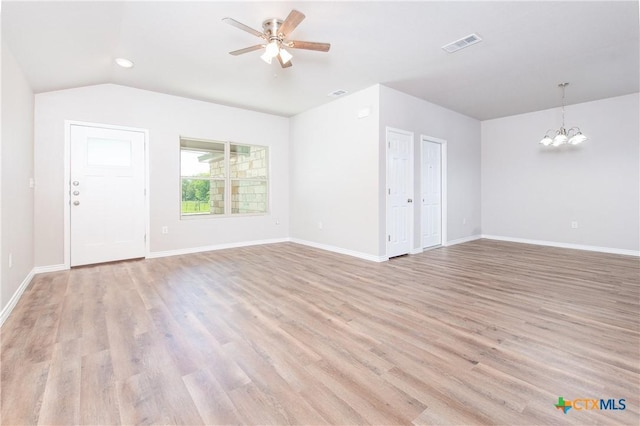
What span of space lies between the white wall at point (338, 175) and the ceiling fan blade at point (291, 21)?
219 centimetres

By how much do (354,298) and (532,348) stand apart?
1433mm

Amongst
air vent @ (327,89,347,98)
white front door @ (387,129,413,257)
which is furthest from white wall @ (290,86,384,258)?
white front door @ (387,129,413,257)

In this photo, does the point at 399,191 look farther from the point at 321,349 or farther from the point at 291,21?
the point at 321,349

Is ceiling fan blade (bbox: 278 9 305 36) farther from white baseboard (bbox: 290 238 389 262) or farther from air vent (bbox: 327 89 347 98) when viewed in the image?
white baseboard (bbox: 290 238 389 262)

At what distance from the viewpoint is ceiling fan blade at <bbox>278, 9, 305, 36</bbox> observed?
2293 mm

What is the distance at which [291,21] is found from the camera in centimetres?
241

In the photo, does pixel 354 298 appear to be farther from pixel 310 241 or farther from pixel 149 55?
pixel 149 55

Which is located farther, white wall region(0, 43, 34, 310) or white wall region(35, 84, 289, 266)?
white wall region(35, 84, 289, 266)

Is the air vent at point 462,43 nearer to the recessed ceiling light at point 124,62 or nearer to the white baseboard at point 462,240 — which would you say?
the white baseboard at point 462,240

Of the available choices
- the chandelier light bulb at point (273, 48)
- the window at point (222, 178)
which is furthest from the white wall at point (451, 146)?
the window at point (222, 178)

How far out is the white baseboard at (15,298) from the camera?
2393 millimetres

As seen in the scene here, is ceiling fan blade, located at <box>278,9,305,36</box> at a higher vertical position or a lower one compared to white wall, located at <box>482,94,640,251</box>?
higher

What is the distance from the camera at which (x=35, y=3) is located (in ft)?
7.23

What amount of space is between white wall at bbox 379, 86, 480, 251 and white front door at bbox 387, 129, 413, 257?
0.14m
